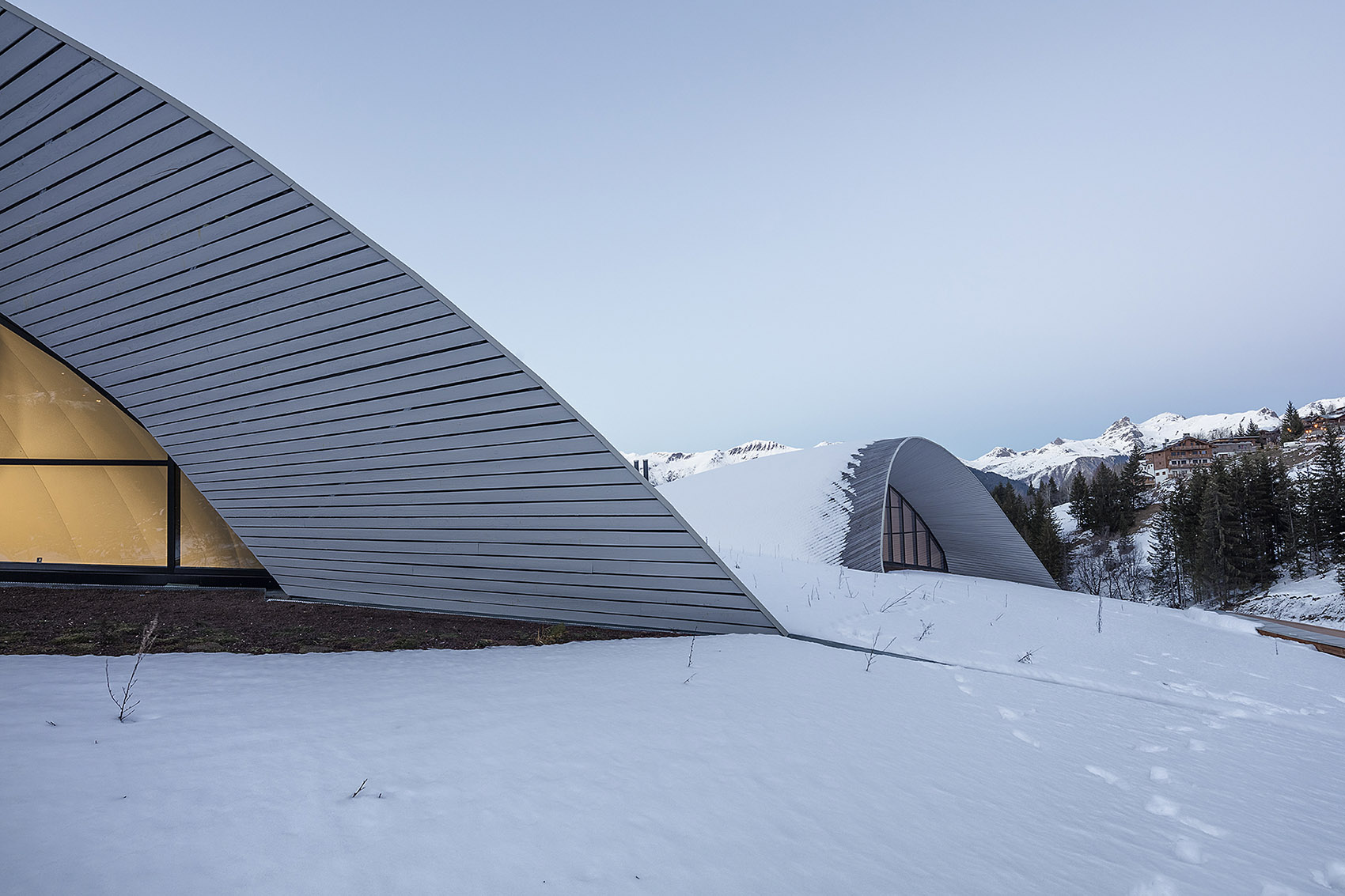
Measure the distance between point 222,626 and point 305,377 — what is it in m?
2.71

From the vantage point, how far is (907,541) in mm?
18547

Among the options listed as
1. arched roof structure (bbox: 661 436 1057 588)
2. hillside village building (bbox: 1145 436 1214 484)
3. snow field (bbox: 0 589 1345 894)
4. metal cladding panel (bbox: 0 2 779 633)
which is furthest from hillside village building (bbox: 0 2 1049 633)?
hillside village building (bbox: 1145 436 1214 484)

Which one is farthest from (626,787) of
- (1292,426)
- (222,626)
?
(1292,426)

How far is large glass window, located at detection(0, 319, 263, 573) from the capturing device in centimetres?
767

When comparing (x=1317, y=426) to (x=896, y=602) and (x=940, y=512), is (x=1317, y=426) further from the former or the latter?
(x=896, y=602)

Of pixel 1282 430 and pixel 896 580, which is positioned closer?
pixel 896 580

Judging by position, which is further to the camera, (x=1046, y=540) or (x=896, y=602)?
(x=1046, y=540)

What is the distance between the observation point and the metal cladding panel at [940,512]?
14.4 metres

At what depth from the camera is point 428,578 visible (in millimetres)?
6625

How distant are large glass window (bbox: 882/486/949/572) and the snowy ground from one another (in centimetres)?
1265

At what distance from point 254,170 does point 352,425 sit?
235 centimetres

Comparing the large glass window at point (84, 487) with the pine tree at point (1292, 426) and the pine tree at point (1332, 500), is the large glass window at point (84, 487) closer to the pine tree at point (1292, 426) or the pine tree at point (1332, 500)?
the pine tree at point (1332, 500)

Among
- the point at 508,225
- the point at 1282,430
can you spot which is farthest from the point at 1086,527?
the point at 508,225

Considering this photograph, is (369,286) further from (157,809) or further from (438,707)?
(157,809)
